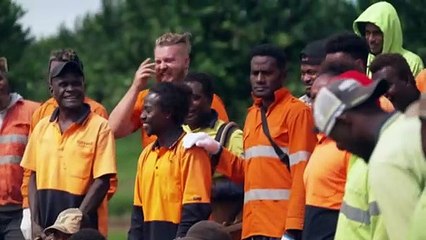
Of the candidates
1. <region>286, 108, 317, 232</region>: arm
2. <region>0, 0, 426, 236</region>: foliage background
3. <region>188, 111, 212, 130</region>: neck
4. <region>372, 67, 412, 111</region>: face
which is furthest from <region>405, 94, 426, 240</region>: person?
<region>0, 0, 426, 236</region>: foliage background

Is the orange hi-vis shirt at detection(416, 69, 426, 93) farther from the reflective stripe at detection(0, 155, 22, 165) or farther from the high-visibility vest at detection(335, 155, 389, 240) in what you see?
the reflective stripe at detection(0, 155, 22, 165)

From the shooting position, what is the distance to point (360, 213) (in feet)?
24.1

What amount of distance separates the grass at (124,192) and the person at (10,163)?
11.5 metres

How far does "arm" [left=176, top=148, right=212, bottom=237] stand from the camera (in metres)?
9.49

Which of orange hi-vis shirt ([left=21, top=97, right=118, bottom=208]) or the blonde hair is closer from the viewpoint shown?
orange hi-vis shirt ([left=21, top=97, right=118, bottom=208])

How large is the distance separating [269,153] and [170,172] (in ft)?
2.31

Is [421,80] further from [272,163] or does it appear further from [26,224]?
[26,224]

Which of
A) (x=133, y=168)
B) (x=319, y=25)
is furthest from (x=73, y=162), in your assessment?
(x=133, y=168)

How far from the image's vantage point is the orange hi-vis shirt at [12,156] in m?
11.9

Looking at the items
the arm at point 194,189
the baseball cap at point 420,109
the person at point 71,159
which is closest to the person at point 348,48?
the arm at point 194,189

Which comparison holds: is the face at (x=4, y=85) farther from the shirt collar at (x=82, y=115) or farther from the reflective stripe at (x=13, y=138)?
the shirt collar at (x=82, y=115)

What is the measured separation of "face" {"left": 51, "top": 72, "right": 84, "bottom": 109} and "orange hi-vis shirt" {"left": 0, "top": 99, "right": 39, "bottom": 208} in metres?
1.64

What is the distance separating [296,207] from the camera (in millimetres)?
9359

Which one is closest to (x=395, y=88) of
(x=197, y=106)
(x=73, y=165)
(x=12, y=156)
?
(x=197, y=106)
